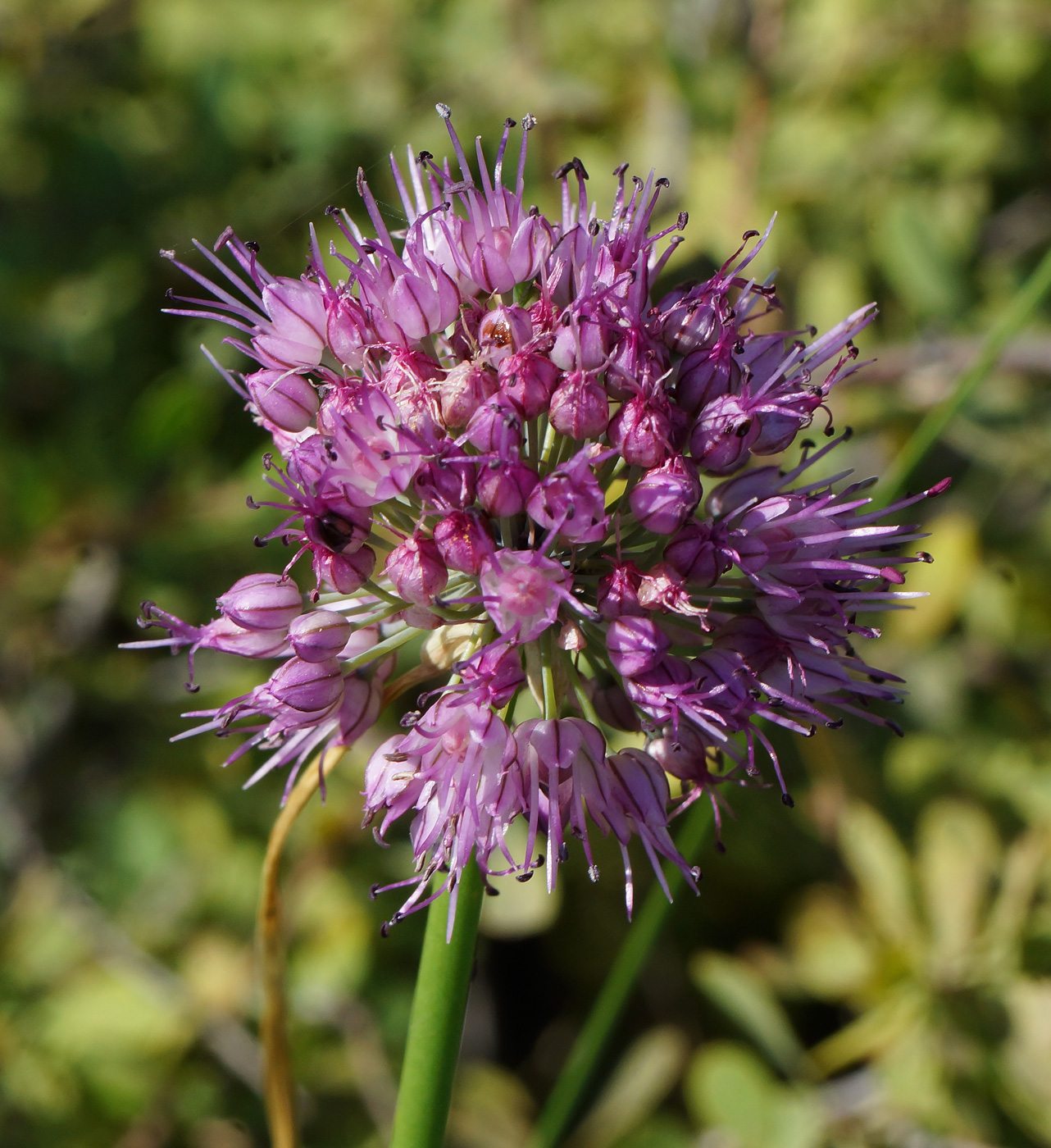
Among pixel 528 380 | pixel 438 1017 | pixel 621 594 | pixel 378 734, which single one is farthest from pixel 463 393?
pixel 378 734

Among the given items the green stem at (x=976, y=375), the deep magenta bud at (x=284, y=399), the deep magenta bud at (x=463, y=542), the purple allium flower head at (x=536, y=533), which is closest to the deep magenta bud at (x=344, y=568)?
the purple allium flower head at (x=536, y=533)

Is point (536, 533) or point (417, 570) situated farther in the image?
point (536, 533)

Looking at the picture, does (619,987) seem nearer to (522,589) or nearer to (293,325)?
(522,589)

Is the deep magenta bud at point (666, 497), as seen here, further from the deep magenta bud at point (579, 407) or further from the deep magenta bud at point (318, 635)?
the deep magenta bud at point (318, 635)

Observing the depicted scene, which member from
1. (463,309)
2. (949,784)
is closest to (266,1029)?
(463,309)

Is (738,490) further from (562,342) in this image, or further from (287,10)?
(287,10)
